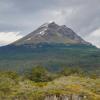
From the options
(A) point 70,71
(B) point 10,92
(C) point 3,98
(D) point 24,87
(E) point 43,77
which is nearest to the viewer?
(C) point 3,98

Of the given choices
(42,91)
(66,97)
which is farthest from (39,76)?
(66,97)

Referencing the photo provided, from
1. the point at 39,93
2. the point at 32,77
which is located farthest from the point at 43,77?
the point at 39,93

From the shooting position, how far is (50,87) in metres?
87.3

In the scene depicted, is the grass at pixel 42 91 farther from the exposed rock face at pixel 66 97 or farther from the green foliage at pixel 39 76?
the green foliage at pixel 39 76

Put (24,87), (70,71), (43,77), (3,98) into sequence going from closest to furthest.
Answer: (3,98) < (24,87) < (43,77) < (70,71)

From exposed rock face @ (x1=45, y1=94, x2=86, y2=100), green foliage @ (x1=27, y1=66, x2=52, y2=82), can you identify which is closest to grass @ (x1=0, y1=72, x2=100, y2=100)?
exposed rock face @ (x1=45, y1=94, x2=86, y2=100)

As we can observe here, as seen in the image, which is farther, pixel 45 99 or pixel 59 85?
pixel 59 85

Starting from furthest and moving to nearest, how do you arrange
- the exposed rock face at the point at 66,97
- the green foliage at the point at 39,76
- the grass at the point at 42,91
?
1. the green foliage at the point at 39,76
2. the exposed rock face at the point at 66,97
3. the grass at the point at 42,91

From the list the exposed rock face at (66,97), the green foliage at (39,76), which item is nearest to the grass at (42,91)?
the exposed rock face at (66,97)

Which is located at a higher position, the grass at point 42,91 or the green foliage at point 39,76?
the green foliage at point 39,76

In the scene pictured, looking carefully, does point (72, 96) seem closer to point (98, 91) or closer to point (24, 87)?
point (98, 91)

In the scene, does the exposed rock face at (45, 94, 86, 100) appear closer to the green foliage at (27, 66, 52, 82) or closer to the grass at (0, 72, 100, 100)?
the grass at (0, 72, 100, 100)

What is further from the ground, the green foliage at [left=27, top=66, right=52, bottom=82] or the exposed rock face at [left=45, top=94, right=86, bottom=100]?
the green foliage at [left=27, top=66, right=52, bottom=82]

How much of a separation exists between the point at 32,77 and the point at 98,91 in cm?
3836
